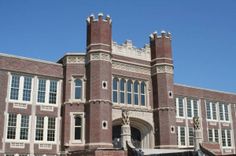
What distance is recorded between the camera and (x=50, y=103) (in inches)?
1231

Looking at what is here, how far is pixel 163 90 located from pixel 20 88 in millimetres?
14117

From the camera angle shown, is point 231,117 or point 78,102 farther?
point 231,117


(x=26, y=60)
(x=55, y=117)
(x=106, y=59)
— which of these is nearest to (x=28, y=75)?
(x=26, y=60)

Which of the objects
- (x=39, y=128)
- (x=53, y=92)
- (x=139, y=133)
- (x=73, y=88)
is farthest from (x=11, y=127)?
(x=139, y=133)

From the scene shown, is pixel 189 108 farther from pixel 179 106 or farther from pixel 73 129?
pixel 73 129

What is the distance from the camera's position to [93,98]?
30.7 metres

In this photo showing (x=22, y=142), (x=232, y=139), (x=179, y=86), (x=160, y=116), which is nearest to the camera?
(x=22, y=142)

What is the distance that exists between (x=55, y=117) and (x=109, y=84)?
18.8 feet

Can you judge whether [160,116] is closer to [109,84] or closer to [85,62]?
[109,84]

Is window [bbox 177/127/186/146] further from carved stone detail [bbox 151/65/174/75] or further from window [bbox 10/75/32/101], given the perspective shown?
window [bbox 10/75/32/101]

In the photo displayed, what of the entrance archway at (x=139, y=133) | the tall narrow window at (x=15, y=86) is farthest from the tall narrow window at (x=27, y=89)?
the entrance archway at (x=139, y=133)

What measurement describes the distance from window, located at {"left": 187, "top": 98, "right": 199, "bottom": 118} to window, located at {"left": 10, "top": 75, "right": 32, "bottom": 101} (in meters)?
18.6

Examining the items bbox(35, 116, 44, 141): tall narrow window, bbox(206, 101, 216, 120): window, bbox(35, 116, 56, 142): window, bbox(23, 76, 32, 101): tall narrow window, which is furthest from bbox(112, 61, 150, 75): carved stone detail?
bbox(206, 101, 216, 120): window

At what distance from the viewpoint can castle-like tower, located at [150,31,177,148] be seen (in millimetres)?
34125
